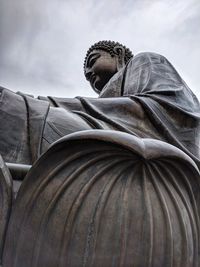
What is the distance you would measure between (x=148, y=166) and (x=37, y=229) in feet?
1.52

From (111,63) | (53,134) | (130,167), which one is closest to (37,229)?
(130,167)

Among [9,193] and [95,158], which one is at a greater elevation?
[95,158]

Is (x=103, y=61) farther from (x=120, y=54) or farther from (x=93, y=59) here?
(x=120, y=54)

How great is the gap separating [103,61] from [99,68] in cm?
10

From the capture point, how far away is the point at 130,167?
4.75 feet

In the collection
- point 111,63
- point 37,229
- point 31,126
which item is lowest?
point 37,229

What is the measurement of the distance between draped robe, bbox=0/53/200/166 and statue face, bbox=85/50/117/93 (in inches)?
38.9

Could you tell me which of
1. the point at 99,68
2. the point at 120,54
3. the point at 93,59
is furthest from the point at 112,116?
the point at 120,54

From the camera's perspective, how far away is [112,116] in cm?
276

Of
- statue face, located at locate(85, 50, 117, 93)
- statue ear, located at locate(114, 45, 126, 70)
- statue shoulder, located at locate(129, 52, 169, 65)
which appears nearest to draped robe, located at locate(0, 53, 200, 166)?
statue shoulder, located at locate(129, 52, 169, 65)

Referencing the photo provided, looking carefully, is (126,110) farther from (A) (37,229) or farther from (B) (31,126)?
(A) (37,229)

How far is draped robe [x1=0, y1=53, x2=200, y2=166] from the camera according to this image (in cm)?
228

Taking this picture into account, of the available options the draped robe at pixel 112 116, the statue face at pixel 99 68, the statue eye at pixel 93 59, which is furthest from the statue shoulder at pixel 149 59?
the statue eye at pixel 93 59

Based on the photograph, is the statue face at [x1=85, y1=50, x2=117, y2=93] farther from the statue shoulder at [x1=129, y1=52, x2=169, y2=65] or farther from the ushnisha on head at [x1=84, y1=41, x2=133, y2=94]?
the statue shoulder at [x1=129, y1=52, x2=169, y2=65]
